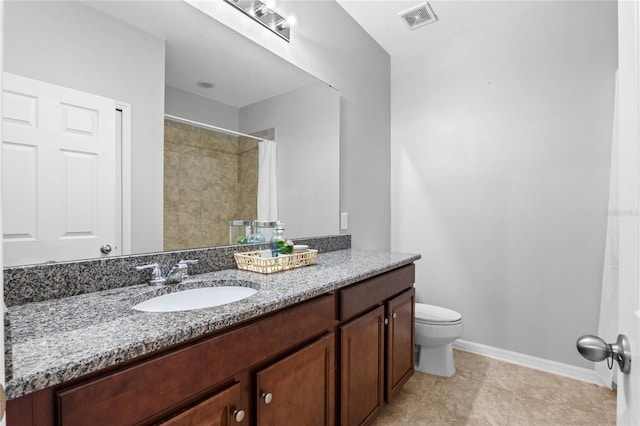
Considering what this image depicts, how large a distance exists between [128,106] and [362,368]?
1.44 m

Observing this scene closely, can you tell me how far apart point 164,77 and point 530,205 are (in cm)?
242

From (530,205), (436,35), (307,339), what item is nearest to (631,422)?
(307,339)

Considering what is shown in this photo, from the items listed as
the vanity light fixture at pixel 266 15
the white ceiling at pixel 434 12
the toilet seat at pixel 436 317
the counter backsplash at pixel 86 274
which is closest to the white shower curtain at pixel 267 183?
the counter backsplash at pixel 86 274

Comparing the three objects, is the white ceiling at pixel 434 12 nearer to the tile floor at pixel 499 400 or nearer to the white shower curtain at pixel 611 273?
the white shower curtain at pixel 611 273

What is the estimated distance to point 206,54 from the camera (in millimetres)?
1509

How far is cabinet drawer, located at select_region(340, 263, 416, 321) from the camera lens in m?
1.36

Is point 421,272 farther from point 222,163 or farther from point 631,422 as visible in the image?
point 631,422

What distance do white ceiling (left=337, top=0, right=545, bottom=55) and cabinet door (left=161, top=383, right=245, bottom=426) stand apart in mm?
2496

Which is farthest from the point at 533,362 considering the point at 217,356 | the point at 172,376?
the point at 172,376

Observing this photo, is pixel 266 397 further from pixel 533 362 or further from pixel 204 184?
pixel 533 362

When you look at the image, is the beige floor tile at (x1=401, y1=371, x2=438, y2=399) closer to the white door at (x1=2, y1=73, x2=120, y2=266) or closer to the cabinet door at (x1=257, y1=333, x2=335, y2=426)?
the cabinet door at (x1=257, y1=333, x2=335, y2=426)

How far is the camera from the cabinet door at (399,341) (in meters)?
1.72

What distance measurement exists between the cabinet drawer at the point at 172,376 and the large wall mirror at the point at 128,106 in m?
0.60

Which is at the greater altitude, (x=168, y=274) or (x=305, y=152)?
(x=305, y=152)
